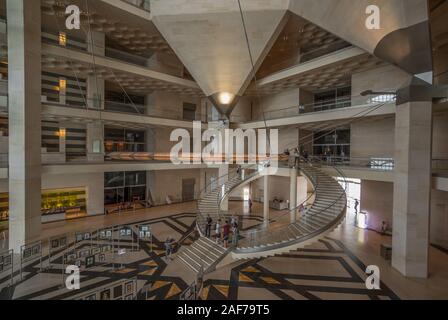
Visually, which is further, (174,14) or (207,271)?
(174,14)

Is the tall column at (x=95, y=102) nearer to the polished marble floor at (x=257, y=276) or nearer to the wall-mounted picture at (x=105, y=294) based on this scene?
the polished marble floor at (x=257, y=276)

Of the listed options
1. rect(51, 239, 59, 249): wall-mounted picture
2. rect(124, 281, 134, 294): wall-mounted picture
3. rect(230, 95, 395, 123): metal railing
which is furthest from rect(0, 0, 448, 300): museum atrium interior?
rect(51, 239, 59, 249): wall-mounted picture

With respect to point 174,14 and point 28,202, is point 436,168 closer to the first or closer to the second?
point 174,14

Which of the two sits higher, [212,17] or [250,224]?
[212,17]

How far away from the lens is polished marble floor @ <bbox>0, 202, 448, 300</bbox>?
7570 millimetres

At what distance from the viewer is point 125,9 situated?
13.0m

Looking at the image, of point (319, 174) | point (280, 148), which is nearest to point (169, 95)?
point (280, 148)

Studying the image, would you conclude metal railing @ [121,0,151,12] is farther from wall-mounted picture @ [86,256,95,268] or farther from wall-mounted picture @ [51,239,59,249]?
wall-mounted picture @ [86,256,95,268]

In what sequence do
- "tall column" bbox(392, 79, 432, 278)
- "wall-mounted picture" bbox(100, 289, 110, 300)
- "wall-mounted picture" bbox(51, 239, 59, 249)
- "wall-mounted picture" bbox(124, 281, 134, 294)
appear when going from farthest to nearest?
"wall-mounted picture" bbox(51, 239, 59, 249) → "tall column" bbox(392, 79, 432, 278) → "wall-mounted picture" bbox(124, 281, 134, 294) → "wall-mounted picture" bbox(100, 289, 110, 300)

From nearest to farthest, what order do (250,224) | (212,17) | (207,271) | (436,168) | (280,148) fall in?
(207,271) < (436,168) < (212,17) < (250,224) < (280,148)

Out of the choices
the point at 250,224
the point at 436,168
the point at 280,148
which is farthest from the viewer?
the point at 280,148

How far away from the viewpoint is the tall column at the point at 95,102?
15695mm

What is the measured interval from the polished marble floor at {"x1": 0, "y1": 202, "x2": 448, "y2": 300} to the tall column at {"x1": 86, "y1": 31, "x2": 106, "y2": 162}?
5990 mm

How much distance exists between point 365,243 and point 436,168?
533cm
